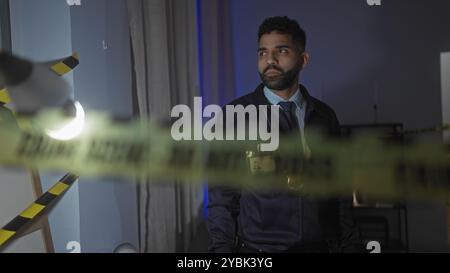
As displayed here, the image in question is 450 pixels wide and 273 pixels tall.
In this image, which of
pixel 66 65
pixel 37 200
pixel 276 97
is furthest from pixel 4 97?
pixel 276 97

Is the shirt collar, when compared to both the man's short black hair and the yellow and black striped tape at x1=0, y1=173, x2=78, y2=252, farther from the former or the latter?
the yellow and black striped tape at x1=0, y1=173, x2=78, y2=252

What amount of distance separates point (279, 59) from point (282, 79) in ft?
0.21

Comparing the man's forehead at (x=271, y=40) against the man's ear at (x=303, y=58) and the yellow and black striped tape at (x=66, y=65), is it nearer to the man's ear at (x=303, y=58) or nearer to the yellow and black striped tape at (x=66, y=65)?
the man's ear at (x=303, y=58)

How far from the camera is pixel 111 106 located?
1.19 metres

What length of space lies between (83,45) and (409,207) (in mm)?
1209

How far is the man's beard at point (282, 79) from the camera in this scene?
1148mm

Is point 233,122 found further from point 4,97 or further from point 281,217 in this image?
point 4,97

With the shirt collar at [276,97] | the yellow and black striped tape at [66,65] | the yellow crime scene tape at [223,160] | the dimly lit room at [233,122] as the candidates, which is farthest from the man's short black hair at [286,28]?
the yellow and black striped tape at [66,65]

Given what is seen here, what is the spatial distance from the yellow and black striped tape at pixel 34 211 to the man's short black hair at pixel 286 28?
2.67ft

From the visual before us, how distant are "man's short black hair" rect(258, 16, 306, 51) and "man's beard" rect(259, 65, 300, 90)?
0.08 m

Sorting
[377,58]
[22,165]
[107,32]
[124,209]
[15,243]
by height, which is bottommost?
[15,243]

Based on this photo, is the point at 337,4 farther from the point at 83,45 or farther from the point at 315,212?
the point at 83,45
